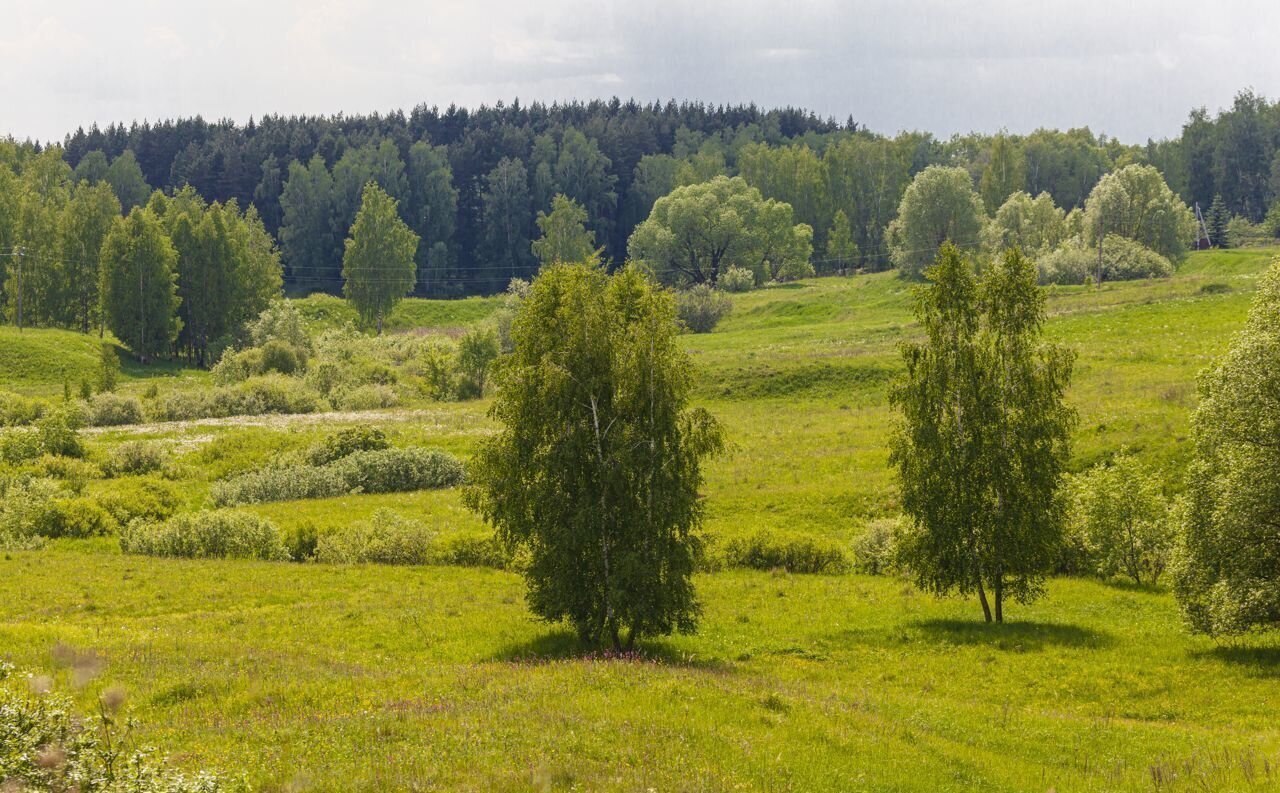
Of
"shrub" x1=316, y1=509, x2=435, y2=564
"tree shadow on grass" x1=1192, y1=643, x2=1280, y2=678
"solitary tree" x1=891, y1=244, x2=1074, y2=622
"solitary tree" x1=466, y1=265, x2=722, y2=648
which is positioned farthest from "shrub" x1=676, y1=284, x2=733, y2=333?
"tree shadow on grass" x1=1192, y1=643, x2=1280, y2=678

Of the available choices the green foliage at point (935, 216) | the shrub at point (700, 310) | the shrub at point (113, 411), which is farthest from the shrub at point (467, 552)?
the green foliage at point (935, 216)

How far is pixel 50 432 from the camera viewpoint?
213 feet

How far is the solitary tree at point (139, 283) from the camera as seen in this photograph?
124m

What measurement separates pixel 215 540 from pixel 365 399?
50.0m

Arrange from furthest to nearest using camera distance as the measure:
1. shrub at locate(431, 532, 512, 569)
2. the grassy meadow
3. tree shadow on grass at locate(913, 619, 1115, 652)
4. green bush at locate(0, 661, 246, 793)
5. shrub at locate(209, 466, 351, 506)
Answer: shrub at locate(209, 466, 351, 506) → shrub at locate(431, 532, 512, 569) → tree shadow on grass at locate(913, 619, 1115, 652) → the grassy meadow → green bush at locate(0, 661, 246, 793)

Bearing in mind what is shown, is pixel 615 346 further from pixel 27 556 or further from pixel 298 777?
pixel 27 556

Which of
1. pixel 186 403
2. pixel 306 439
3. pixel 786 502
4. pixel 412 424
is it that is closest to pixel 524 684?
pixel 786 502

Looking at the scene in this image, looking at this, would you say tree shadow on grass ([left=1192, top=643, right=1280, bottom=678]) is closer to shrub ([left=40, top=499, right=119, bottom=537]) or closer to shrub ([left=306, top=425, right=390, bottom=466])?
shrub ([left=40, top=499, right=119, bottom=537])

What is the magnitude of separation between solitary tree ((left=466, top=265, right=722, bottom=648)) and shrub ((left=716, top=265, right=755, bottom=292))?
12935 centimetres

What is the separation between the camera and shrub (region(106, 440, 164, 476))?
62.9 metres

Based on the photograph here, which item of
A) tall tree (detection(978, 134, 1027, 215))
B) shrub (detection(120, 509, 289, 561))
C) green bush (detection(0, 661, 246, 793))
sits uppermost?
tall tree (detection(978, 134, 1027, 215))

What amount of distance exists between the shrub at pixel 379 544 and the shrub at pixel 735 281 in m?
115

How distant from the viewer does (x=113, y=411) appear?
86312 millimetres

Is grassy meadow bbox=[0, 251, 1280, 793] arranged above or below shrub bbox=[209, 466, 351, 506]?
above
